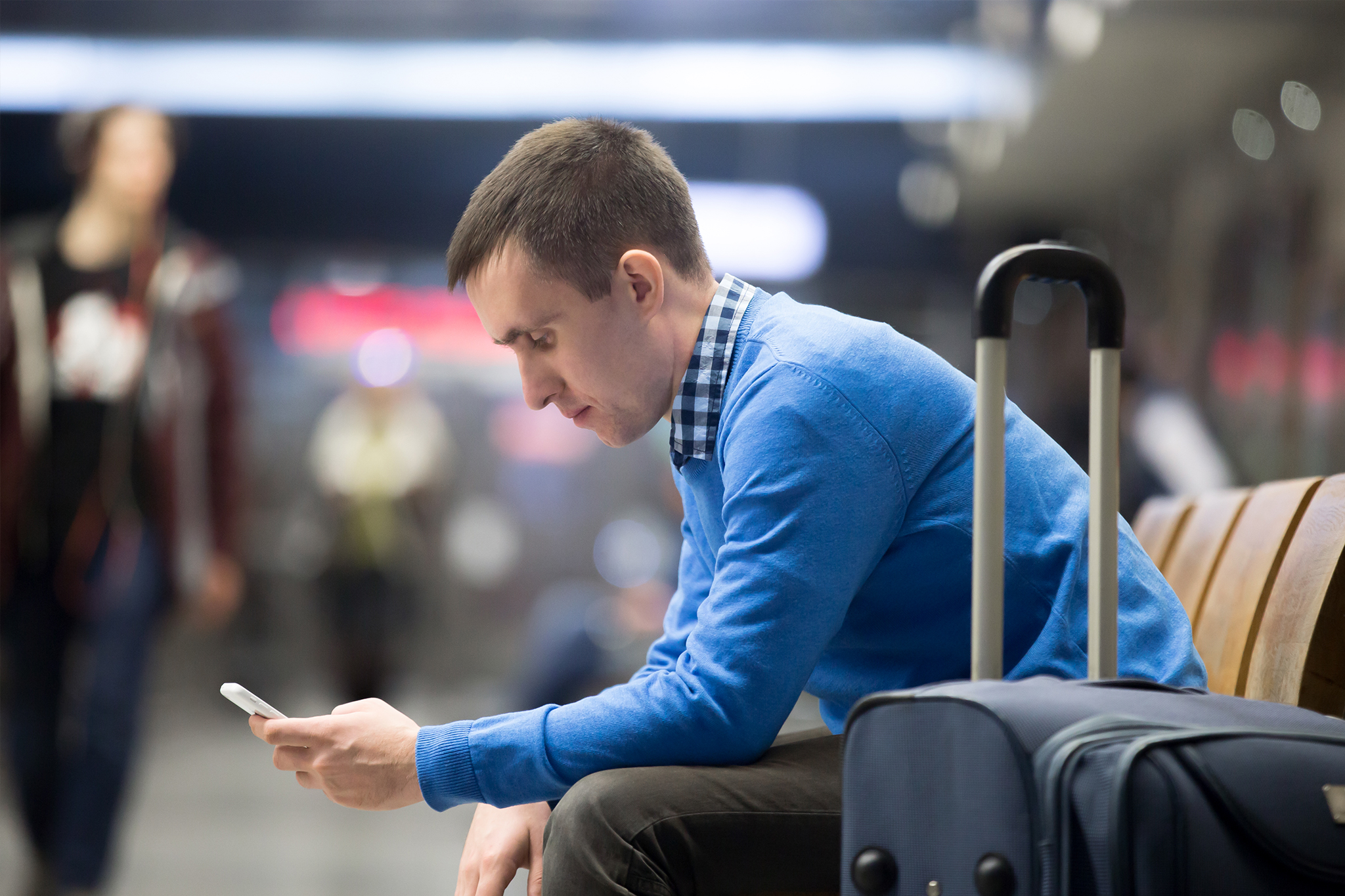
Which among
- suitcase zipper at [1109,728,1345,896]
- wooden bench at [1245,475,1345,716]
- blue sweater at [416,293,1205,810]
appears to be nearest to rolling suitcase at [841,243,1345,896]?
suitcase zipper at [1109,728,1345,896]

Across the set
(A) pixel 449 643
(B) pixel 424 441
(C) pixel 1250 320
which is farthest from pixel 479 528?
(C) pixel 1250 320

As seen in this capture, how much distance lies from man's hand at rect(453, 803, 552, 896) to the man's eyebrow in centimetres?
50

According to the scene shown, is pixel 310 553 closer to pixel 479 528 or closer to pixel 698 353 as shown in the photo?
pixel 479 528

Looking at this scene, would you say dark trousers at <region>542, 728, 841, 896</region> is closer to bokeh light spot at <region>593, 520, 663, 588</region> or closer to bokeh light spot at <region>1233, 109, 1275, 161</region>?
bokeh light spot at <region>1233, 109, 1275, 161</region>

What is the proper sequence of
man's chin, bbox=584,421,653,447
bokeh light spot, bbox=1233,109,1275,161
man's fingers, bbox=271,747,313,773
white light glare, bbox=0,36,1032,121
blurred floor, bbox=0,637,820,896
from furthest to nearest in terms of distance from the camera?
white light glare, bbox=0,36,1032,121 → bokeh light spot, bbox=1233,109,1275,161 → blurred floor, bbox=0,637,820,896 → man's chin, bbox=584,421,653,447 → man's fingers, bbox=271,747,313,773

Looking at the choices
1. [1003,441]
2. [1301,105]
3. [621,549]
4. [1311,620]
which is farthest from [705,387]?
[621,549]

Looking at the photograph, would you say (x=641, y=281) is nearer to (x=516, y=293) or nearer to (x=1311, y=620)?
(x=516, y=293)

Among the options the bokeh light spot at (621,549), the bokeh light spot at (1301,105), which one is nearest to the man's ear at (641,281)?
the bokeh light spot at (1301,105)

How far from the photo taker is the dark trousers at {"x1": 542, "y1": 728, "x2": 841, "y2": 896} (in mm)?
1051

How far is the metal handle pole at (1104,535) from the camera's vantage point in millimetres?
1048

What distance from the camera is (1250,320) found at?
5.63m

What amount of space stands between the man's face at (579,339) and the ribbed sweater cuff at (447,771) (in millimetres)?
400

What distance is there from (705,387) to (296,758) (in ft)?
1.76

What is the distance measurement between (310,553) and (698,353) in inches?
309
